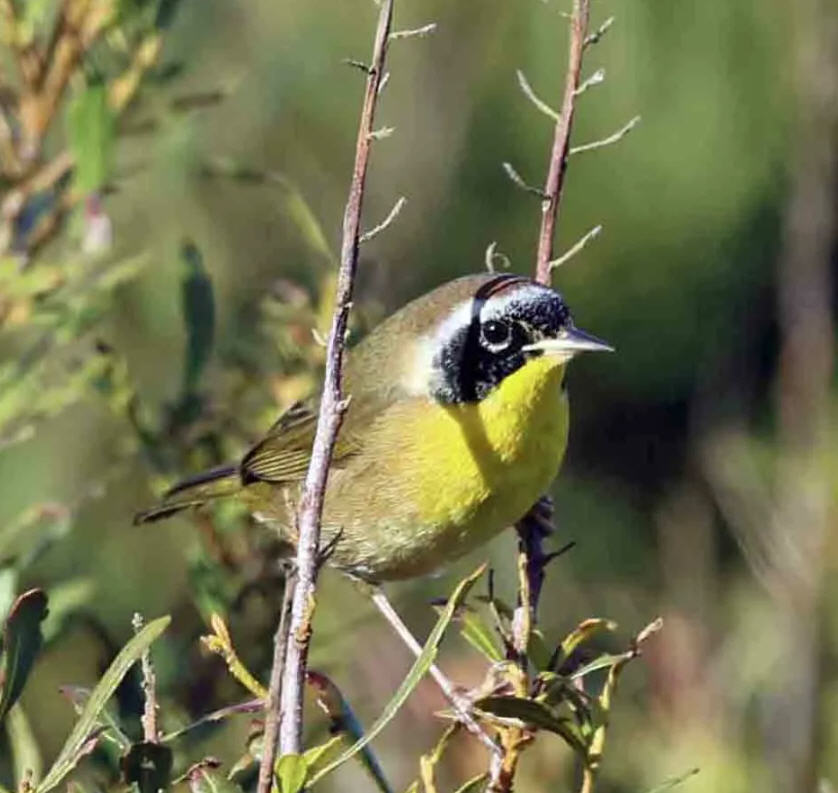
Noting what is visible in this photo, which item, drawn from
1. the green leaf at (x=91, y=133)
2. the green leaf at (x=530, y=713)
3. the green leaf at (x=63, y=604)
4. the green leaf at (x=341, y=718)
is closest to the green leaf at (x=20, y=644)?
the green leaf at (x=341, y=718)

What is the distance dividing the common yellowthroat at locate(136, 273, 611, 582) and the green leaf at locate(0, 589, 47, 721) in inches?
33.5

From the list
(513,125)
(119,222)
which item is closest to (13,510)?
(119,222)

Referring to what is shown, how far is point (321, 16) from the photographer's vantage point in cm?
423

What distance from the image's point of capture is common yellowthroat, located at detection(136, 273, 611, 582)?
237 cm

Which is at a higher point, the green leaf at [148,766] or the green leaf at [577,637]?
the green leaf at [148,766]

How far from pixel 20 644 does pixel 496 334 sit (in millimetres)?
1040

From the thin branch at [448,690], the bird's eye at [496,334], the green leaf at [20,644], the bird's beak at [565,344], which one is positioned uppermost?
the green leaf at [20,644]

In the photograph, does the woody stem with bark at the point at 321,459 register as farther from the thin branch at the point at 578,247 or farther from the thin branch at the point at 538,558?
the thin branch at the point at 578,247

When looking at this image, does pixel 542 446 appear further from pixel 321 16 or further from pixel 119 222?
pixel 321 16

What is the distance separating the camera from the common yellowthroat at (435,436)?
2.37m

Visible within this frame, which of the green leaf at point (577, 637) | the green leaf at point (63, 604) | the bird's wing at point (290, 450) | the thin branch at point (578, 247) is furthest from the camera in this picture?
the bird's wing at point (290, 450)

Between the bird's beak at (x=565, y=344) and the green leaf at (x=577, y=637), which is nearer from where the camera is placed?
the green leaf at (x=577, y=637)

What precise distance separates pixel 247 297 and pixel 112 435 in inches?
17.9

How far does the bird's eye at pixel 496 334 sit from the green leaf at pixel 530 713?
3.02 ft
